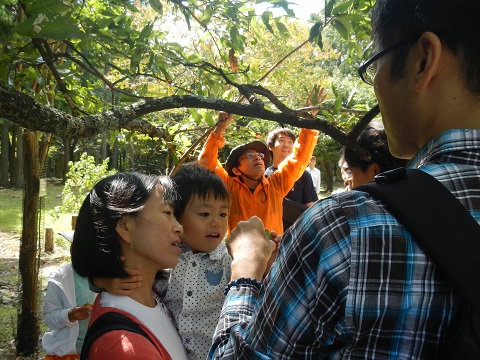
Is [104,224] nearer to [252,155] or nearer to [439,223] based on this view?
[439,223]

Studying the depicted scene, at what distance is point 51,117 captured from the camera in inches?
63.0

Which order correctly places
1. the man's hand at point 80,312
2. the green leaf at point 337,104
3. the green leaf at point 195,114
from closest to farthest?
the green leaf at point 337,104 < the green leaf at point 195,114 < the man's hand at point 80,312

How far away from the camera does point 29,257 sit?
4293 mm

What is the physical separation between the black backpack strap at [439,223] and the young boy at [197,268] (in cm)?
107

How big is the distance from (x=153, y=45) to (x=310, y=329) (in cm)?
263

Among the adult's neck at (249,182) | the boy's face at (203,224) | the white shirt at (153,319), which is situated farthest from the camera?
the adult's neck at (249,182)

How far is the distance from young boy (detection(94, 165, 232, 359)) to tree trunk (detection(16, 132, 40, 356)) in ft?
8.26

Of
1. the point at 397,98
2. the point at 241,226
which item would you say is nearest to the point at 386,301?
the point at 397,98

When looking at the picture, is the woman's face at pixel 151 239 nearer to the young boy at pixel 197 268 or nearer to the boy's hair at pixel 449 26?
the young boy at pixel 197 268

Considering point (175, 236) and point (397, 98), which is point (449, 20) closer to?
point (397, 98)

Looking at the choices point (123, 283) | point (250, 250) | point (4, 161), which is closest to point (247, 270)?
point (250, 250)

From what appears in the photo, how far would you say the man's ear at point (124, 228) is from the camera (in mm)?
1626

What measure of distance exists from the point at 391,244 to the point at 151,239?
3.51ft

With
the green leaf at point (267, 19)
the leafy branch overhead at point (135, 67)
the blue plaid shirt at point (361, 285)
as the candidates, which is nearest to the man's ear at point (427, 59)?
the blue plaid shirt at point (361, 285)
